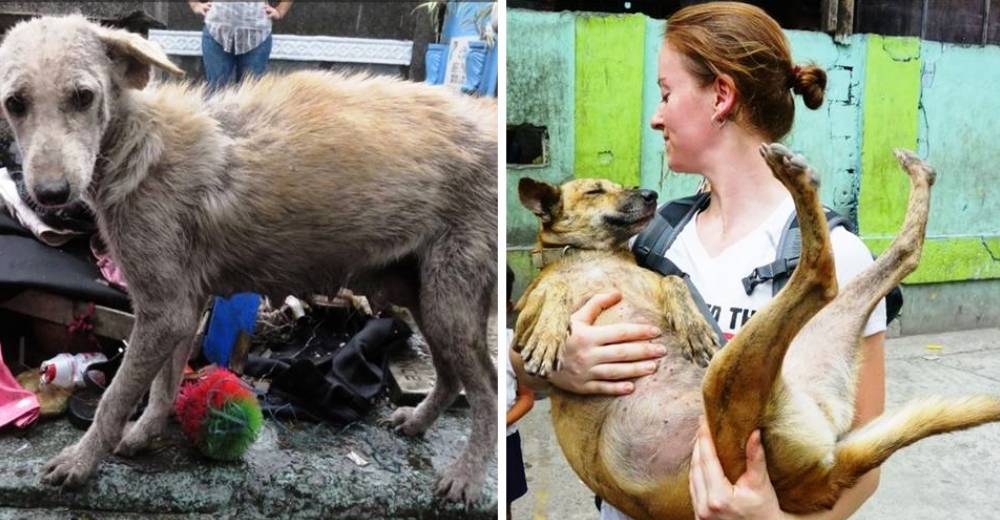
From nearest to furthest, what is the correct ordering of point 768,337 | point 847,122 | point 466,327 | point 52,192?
point 768,337, point 52,192, point 847,122, point 466,327

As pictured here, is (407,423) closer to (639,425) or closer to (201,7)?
(201,7)

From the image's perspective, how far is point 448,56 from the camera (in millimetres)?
2201

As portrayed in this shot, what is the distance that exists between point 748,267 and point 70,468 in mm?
1734

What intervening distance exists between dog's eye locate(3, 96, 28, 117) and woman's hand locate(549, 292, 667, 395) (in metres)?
1.26

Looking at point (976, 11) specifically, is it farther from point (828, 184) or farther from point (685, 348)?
point (685, 348)

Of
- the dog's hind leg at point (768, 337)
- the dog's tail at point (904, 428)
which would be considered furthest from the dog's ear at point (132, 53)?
the dog's tail at point (904, 428)

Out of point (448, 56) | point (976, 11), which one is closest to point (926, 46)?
point (976, 11)

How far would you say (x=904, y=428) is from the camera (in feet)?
3.83

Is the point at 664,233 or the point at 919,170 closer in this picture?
the point at 919,170

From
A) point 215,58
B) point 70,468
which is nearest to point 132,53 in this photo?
point 215,58

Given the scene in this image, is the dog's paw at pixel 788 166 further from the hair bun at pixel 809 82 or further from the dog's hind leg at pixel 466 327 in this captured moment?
the dog's hind leg at pixel 466 327

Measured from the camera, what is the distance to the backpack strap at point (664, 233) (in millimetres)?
1306

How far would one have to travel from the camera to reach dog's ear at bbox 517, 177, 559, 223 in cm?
138

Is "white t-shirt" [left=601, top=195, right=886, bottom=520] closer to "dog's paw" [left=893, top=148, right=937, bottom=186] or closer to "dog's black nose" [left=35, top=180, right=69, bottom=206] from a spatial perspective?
"dog's paw" [left=893, top=148, right=937, bottom=186]
